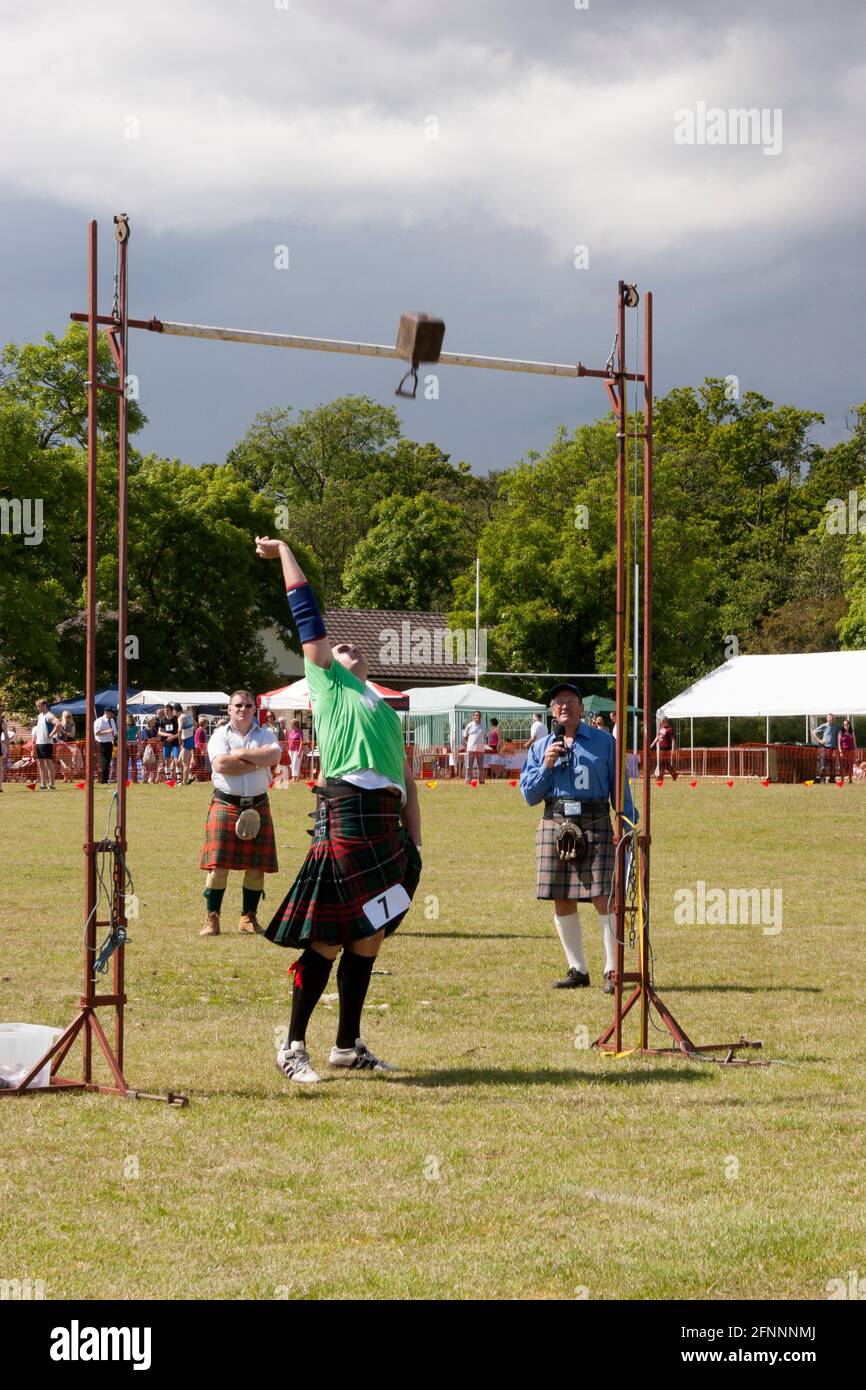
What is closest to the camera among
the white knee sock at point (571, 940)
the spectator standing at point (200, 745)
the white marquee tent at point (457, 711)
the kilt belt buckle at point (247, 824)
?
the white knee sock at point (571, 940)

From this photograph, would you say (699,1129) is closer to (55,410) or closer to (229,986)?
(229,986)

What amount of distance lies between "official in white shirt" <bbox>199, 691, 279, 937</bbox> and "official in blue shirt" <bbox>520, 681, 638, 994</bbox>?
275cm

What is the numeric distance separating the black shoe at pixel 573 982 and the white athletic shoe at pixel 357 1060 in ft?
8.44

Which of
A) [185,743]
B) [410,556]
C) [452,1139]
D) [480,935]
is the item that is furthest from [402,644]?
[452,1139]

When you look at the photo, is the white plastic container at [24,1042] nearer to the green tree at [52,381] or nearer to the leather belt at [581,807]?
the leather belt at [581,807]

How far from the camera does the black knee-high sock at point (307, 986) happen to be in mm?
6887

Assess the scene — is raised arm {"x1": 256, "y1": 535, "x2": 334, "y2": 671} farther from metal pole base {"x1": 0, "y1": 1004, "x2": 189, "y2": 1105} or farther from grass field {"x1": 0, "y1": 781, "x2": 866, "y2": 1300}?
grass field {"x1": 0, "y1": 781, "x2": 866, "y2": 1300}

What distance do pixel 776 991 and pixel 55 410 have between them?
45630 mm

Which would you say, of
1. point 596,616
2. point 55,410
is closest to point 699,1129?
point 55,410

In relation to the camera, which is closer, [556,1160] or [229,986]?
[556,1160]

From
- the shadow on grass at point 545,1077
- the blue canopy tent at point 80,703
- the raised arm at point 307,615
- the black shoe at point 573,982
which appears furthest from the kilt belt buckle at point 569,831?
the blue canopy tent at point 80,703

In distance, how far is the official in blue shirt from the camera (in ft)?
31.7
